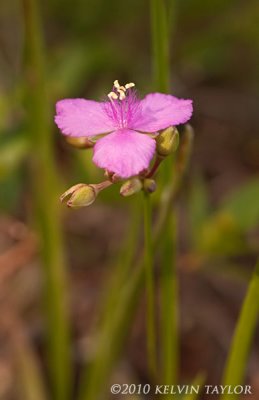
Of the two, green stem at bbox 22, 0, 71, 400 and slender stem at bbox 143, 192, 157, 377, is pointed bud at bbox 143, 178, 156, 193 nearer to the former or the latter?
slender stem at bbox 143, 192, 157, 377

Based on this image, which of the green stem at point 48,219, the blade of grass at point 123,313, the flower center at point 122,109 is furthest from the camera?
the green stem at point 48,219

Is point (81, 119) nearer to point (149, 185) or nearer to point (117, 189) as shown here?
point (149, 185)

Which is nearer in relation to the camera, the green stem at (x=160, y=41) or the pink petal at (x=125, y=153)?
the pink petal at (x=125, y=153)

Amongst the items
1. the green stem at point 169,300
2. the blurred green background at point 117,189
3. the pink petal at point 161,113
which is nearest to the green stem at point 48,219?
the blurred green background at point 117,189

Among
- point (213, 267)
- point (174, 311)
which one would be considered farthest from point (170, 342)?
point (213, 267)

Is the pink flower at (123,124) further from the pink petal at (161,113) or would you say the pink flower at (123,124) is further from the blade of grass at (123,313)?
the blade of grass at (123,313)
